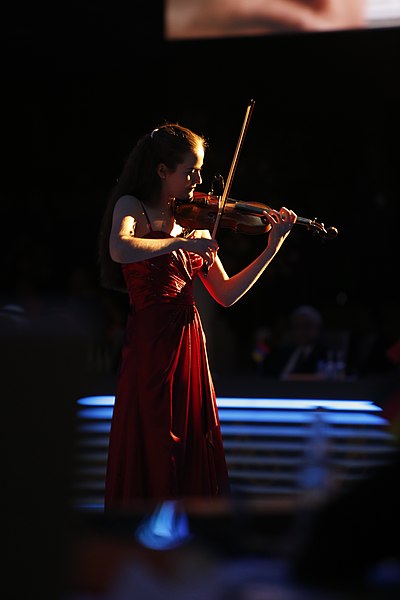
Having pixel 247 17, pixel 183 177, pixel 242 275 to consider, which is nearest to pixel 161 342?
pixel 242 275

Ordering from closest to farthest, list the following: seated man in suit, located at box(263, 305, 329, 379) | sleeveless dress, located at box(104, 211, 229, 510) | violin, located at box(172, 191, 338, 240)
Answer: sleeveless dress, located at box(104, 211, 229, 510) < violin, located at box(172, 191, 338, 240) < seated man in suit, located at box(263, 305, 329, 379)

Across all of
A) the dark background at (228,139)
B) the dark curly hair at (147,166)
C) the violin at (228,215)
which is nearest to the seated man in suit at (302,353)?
the dark background at (228,139)

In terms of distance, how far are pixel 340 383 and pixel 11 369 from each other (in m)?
3.41

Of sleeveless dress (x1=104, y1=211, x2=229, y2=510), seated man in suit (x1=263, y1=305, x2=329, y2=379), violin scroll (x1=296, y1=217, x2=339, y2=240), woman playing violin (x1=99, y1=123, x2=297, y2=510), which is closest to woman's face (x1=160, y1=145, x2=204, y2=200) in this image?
woman playing violin (x1=99, y1=123, x2=297, y2=510)

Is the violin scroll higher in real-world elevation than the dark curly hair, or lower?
lower

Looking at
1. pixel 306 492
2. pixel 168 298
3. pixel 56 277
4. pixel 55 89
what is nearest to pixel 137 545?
pixel 306 492

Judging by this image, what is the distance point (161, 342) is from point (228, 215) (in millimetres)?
486

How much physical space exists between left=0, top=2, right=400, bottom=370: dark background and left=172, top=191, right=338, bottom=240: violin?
421cm

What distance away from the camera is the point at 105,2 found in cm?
818

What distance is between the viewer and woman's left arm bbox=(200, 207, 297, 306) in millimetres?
2807

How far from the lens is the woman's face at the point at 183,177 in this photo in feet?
9.15

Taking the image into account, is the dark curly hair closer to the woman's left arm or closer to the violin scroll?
the woman's left arm

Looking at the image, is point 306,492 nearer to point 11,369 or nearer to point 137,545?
point 137,545

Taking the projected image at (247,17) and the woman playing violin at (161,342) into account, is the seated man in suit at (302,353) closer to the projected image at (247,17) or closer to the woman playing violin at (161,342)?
the projected image at (247,17)
